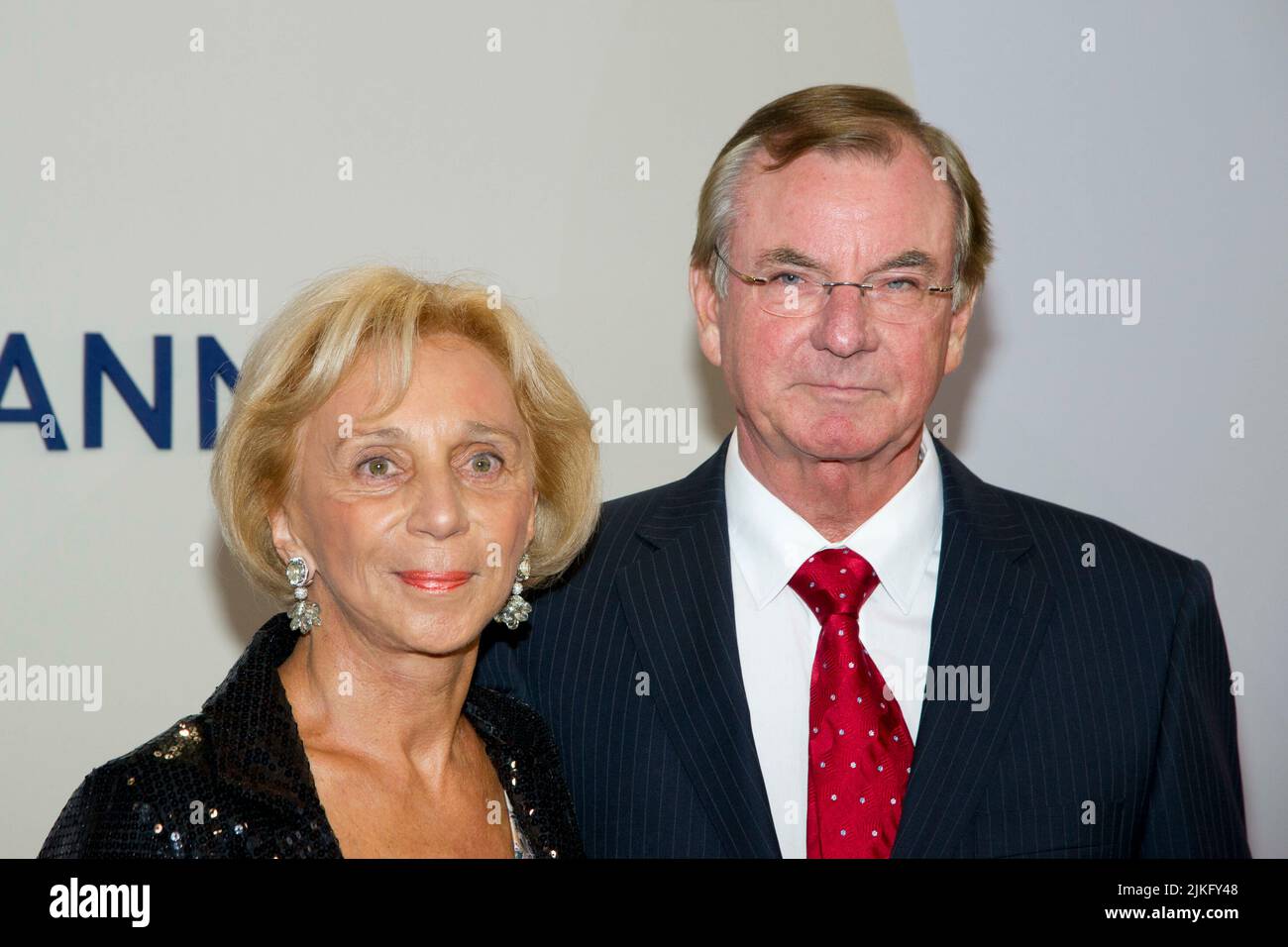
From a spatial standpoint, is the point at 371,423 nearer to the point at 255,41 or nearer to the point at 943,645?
the point at 943,645

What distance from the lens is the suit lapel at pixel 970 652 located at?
2.06m

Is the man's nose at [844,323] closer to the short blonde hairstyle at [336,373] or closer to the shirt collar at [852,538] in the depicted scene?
the shirt collar at [852,538]

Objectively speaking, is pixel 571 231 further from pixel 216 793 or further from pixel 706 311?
pixel 216 793

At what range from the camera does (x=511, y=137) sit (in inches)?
144

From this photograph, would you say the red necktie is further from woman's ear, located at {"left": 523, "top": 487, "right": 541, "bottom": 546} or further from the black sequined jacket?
the black sequined jacket

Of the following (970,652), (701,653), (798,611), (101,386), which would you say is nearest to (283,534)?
(701,653)

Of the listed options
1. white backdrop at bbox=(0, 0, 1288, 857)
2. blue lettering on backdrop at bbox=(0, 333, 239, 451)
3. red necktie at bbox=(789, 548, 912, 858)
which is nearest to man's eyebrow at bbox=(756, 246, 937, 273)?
red necktie at bbox=(789, 548, 912, 858)

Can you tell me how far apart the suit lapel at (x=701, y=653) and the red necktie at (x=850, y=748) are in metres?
0.10

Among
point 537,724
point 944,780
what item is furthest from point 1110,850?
point 537,724

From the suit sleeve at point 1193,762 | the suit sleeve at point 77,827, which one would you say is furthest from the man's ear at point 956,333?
the suit sleeve at point 77,827

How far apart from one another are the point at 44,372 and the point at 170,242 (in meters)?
0.48

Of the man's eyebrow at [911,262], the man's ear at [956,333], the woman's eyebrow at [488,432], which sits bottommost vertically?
the woman's eyebrow at [488,432]

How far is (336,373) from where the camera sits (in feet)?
6.35
